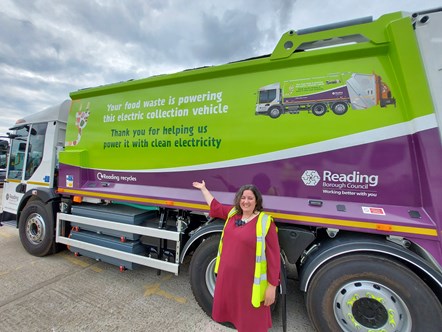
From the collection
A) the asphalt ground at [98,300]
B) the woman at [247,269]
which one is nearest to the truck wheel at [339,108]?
the woman at [247,269]

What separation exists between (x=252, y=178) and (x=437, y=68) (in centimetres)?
188

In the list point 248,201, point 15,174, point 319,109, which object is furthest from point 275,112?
point 15,174

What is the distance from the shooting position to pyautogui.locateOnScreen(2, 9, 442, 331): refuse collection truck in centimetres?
192

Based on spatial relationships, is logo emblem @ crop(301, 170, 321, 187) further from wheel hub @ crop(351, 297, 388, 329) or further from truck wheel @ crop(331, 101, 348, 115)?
wheel hub @ crop(351, 297, 388, 329)

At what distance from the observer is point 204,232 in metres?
2.63

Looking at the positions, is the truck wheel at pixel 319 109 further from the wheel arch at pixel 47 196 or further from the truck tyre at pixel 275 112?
the wheel arch at pixel 47 196

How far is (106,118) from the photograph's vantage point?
3.56m

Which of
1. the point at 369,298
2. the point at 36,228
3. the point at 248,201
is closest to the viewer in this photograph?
the point at 248,201

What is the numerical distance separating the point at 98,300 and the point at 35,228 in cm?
240

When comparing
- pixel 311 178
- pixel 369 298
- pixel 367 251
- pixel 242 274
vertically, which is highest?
pixel 311 178

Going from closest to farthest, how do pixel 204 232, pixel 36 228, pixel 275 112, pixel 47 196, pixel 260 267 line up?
pixel 260 267 → pixel 275 112 → pixel 204 232 → pixel 47 196 → pixel 36 228

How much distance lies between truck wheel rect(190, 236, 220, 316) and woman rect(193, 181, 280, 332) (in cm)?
65

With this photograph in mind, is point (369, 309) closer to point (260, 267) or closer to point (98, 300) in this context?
point (260, 267)

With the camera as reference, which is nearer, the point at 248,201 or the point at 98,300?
the point at 248,201
